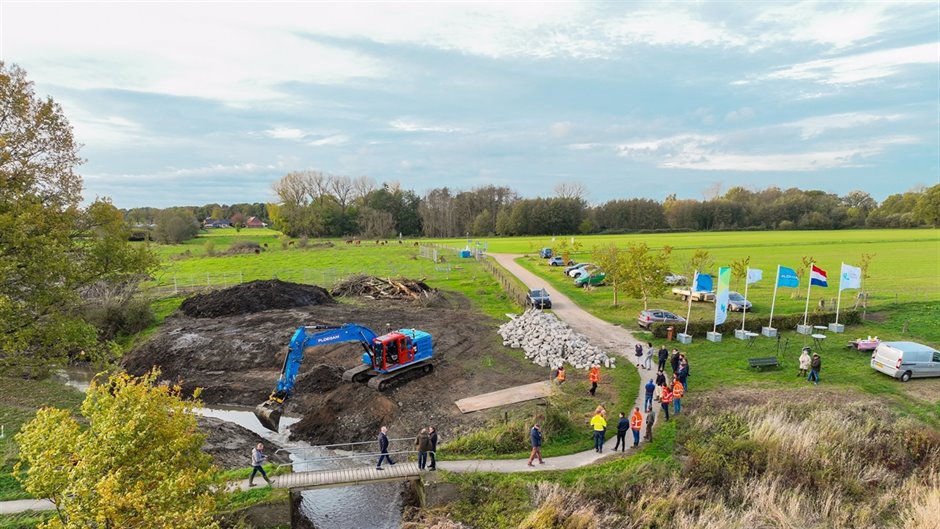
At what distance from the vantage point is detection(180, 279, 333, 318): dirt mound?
35312mm

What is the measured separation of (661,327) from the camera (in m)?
28.6

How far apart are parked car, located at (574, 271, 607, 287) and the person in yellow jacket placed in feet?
95.7

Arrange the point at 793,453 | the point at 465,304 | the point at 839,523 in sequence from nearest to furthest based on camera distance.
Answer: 1. the point at 839,523
2. the point at 793,453
3. the point at 465,304

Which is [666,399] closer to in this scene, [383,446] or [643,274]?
[383,446]

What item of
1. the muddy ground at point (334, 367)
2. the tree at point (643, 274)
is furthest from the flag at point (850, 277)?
the muddy ground at point (334, 367)

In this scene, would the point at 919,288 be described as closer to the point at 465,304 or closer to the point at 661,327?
the point at 661,327

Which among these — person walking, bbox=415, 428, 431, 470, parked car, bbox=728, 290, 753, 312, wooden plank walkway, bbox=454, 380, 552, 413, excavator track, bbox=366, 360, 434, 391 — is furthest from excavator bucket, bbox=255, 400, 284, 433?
parked car, bbox=728, 290, 753, 312

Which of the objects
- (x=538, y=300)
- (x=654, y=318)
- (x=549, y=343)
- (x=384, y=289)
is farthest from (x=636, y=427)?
(x=384, y=289)

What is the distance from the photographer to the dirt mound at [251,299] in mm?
35312

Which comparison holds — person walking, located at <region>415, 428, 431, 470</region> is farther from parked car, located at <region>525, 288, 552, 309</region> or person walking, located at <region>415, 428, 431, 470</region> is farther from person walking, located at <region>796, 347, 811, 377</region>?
parked car, located at <region>525, 288, 552, 309</region>

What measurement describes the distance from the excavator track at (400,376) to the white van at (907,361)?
19.8 metres

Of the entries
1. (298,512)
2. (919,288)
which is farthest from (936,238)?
(298,512)

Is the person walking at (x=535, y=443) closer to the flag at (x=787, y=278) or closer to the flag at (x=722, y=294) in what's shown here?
the flag at (x=722, y=294)

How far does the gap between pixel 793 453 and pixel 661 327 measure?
13.3m
